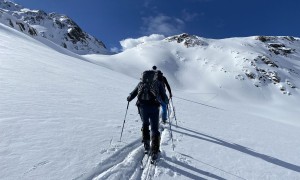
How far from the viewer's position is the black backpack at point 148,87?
6.81 metres

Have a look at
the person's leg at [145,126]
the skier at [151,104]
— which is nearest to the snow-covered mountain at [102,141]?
the person's leg at [145,126]

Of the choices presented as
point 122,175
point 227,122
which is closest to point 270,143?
point 227,122

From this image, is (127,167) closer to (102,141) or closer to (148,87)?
(102,141)

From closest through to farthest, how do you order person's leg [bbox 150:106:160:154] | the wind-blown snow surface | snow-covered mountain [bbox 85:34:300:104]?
the wind-blown snow surface → person's leg [bbox 150:106:160:154] → snow-covered mountain [bbox 85:34:300:104]

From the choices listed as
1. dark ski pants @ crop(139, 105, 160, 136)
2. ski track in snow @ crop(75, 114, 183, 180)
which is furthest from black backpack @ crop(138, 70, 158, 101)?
ski track in snow @ crop(75, 114, 183, 180)

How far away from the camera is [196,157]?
7.38m

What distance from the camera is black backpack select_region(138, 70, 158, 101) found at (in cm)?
681

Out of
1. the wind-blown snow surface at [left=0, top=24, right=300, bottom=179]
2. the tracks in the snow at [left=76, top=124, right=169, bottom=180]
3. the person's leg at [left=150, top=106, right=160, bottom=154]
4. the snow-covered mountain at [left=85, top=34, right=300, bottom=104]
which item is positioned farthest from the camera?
the snow-covered mountain at [left=85, top=34, right=300, bottom=104]

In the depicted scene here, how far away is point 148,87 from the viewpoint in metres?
6.90

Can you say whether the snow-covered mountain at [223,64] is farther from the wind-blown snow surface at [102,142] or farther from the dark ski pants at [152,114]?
the dark ski pants at [152,114]

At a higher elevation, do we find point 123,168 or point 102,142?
point 102,142

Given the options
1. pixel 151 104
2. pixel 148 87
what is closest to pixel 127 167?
pixel 151 104

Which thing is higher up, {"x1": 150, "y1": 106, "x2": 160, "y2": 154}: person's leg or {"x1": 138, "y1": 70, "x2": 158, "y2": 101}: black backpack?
{"x1": 138, "y1": 70, "x2": 158, "y2": 101}: black backpack

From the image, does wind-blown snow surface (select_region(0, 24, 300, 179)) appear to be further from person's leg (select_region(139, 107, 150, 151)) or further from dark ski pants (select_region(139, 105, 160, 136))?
dark ski pants (select_region(139, 105, 160, 136))
